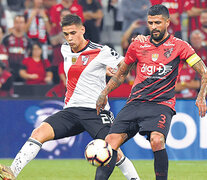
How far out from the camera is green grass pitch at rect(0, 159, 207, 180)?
8648 millimetres

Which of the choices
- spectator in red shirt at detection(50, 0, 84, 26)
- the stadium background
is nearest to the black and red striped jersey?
the stadium background

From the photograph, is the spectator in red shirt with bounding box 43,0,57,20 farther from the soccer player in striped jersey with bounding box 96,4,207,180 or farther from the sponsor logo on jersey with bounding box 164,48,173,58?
the sponsor logo on jersey with bounding box 164,48,173,58

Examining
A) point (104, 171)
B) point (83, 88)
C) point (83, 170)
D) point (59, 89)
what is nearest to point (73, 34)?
point (83, 88)

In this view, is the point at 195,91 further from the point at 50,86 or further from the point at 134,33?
the point at 50,86

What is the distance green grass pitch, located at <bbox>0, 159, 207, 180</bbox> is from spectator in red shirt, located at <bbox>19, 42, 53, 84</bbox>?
239 centimetres

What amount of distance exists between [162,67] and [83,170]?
3.65 metres

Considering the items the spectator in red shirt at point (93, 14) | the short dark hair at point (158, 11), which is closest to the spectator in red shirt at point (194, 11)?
the spectator in red shirt at point (93, 14)

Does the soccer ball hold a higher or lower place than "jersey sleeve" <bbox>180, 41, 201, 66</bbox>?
lower

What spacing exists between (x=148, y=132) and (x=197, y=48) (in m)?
6.60

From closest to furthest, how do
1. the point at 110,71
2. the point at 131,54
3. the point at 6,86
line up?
the point at 131,54 < the point at 110,71 < the point at 6,86

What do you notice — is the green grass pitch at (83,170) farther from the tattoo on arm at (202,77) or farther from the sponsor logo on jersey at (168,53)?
the sponsor logo on jersey at (168,53)

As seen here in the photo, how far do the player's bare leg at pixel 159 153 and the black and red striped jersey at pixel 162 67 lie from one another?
0.48m

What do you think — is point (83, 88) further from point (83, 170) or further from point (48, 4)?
point (48, 4)

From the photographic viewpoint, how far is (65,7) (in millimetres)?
13297
